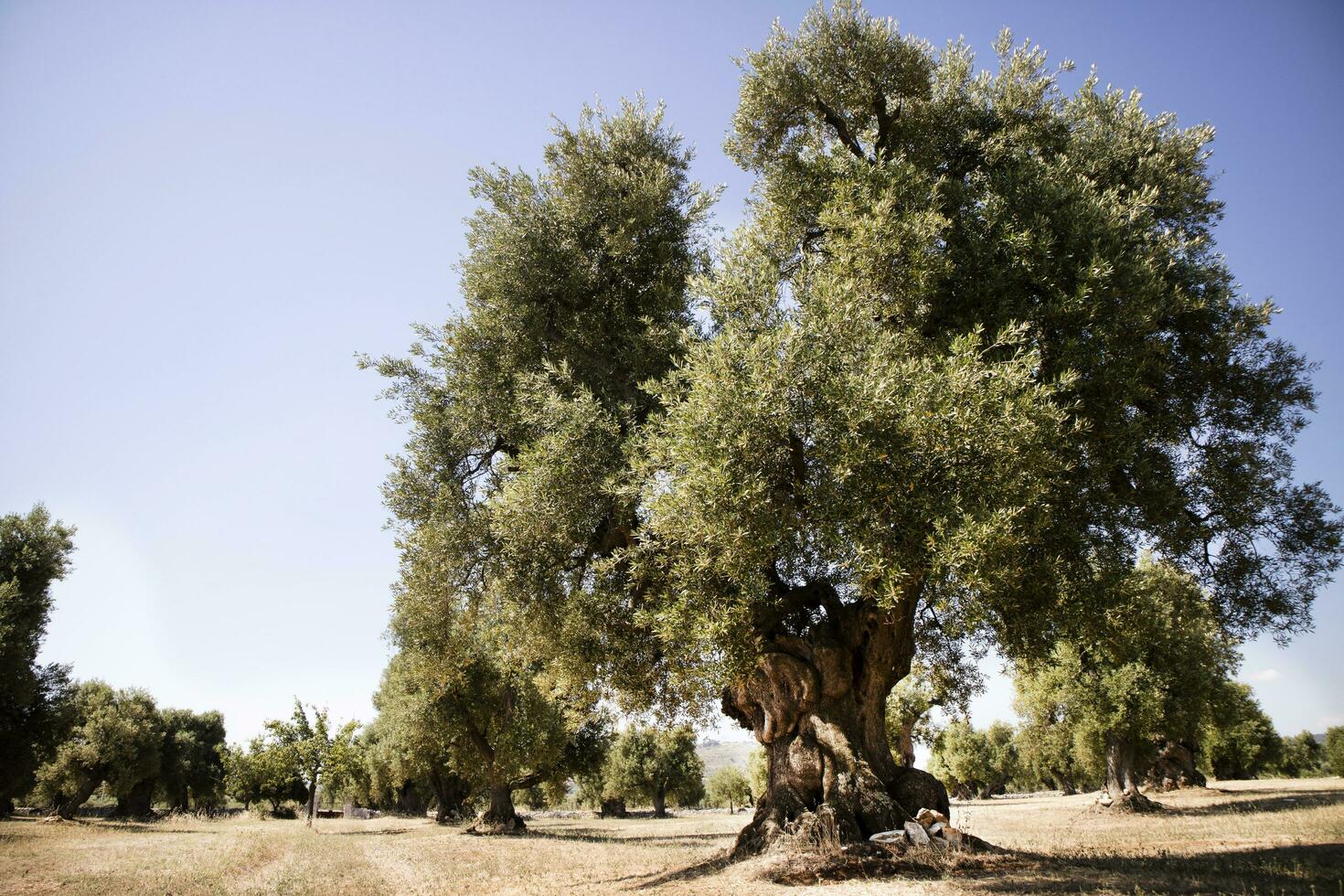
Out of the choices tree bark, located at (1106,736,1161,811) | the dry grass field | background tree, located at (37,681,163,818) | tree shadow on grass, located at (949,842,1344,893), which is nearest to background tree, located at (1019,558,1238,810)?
tree bark, located at (1106,736,1161,811)

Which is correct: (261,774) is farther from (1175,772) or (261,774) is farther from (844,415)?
(1175,772)

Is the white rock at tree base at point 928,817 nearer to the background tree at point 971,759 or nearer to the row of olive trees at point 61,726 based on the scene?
the row of olive trees at point 61,726

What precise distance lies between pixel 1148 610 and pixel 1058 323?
707 centimetres

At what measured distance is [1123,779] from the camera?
3042 cm

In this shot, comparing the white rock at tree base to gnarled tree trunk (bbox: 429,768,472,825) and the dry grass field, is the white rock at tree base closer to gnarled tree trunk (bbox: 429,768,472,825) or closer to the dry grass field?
the dry grass field

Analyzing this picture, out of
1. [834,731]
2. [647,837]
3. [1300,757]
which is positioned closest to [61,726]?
[647,837]

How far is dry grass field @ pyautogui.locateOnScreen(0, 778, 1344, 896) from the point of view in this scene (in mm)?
10789

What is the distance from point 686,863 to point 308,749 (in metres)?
42.6

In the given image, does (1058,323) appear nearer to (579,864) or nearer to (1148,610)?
(1148,610)

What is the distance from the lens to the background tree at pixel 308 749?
151ft

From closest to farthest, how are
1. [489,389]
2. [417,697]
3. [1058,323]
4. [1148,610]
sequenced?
[1058,323]
[1148,610]
[489,389]
[417,697]

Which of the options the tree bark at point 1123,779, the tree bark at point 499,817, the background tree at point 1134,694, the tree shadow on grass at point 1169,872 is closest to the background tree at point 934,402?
the tree shadow on grass at point 1169,872

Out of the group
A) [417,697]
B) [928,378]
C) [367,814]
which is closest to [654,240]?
[928,378]

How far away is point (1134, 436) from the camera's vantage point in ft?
43.0
